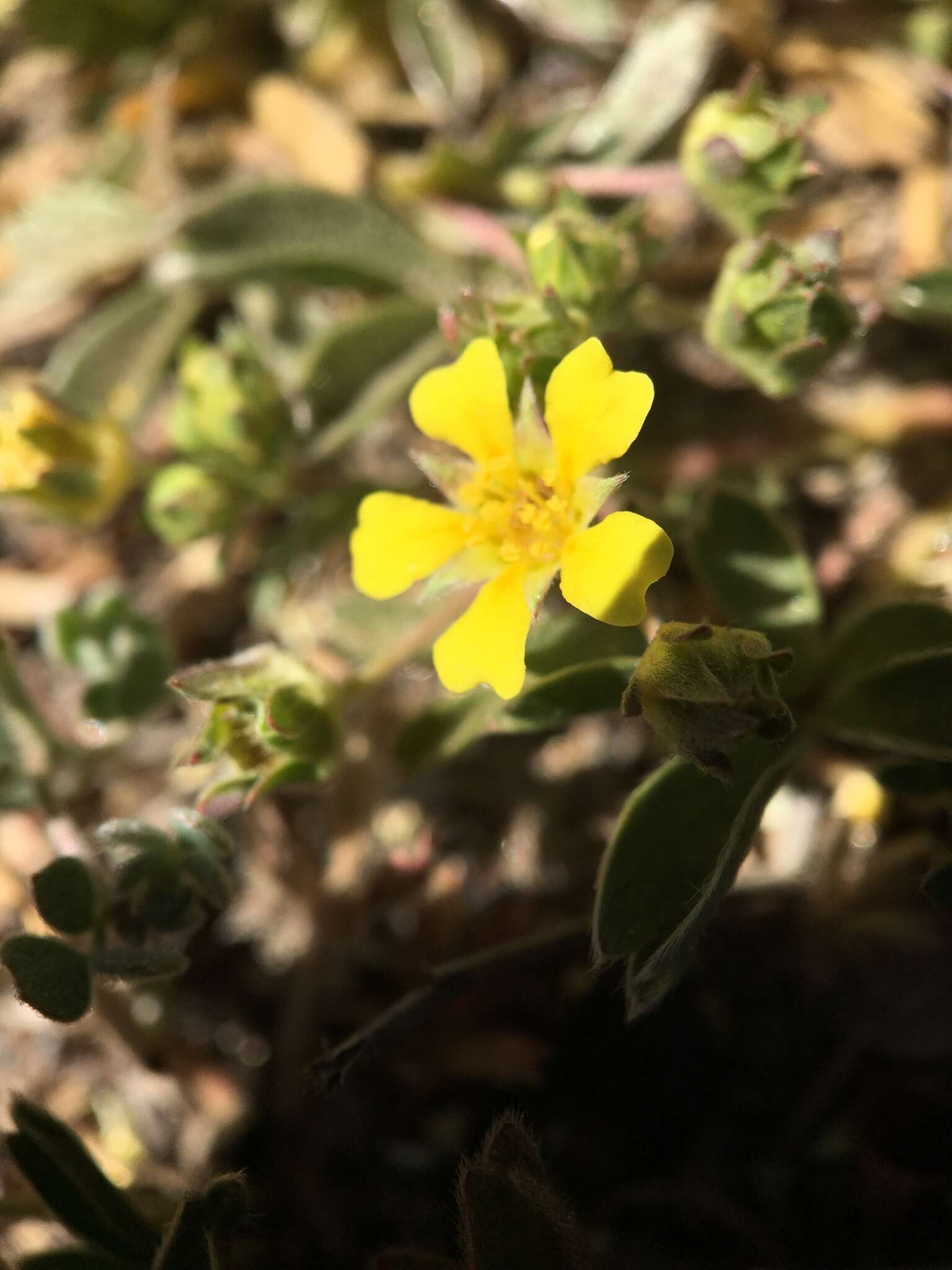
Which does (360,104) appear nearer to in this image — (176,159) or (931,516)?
(176,159)

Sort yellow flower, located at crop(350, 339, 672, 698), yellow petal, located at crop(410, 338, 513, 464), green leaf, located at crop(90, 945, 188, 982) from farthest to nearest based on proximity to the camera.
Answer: yellow petal, located at crop(410, 338, 513, 464) < green leaf, located at crop(90, 945, 188, 982) < yellow flower, located at crop(350, 339, 672, 698)

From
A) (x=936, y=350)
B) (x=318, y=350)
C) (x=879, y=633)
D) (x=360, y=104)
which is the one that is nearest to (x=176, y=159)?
(x=360, y=104)

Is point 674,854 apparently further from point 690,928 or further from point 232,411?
point 232,411

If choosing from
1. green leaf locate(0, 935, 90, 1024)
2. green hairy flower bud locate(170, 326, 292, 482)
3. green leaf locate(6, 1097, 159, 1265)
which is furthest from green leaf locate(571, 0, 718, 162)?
green leaf locate(6, 1097, 159, 1265)

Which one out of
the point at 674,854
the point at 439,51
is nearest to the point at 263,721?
the point at 674,854

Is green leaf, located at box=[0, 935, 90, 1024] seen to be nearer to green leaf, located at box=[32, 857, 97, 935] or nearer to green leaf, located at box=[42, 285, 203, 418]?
green leaf, located at box=[32, 857, 97, 935]

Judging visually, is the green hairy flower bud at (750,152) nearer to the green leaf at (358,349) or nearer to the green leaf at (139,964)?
the green leaf at (358,349)
